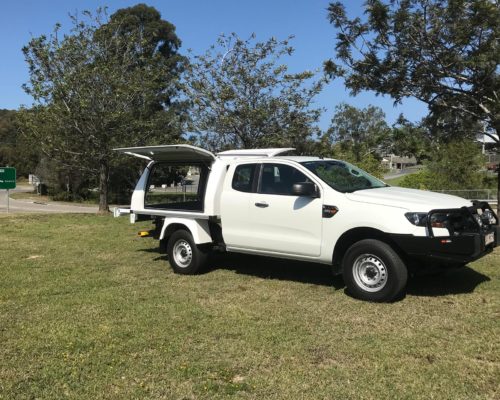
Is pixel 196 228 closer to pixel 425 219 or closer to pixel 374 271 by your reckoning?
pixel 374 271

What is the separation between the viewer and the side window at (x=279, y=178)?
23.6 ft

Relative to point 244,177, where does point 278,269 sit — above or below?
below

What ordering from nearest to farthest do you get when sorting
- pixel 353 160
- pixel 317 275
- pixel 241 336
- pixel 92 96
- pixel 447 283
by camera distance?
1. pixel 241 336
2. pixel 447 283
3. pixel 317 275
4. pixel 92 96
5. pixel 353 160

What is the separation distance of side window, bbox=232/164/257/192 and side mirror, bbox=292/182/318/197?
945 millimetres

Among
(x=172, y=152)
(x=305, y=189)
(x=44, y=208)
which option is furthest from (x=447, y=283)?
(x=44, y=208)

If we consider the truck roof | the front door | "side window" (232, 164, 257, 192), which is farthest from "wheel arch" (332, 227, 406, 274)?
"side window" (232, 164, 257, 192)

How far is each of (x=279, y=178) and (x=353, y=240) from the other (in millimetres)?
1416

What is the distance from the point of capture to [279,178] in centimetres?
739

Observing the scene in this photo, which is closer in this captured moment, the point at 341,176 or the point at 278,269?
the point at 341,176

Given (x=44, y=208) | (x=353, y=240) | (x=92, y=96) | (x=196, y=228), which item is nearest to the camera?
(x=353, y=240)

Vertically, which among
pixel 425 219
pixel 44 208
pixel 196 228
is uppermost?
pixel 425 219

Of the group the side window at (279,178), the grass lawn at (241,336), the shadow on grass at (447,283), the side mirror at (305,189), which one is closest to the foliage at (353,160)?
the shadow on grass at (447,283)

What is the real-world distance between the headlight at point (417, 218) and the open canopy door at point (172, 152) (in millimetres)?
3258

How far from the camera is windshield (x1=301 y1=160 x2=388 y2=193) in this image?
6998 mm
